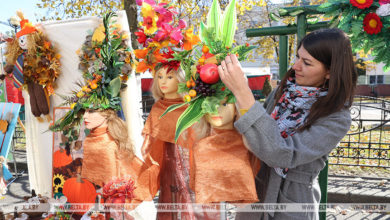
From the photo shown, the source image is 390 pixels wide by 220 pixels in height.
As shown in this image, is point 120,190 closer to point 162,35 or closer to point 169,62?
point 169,62

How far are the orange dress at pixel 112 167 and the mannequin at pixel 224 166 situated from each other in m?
0.61

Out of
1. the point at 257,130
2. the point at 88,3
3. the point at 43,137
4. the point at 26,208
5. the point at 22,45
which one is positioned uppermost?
the point at 88,3

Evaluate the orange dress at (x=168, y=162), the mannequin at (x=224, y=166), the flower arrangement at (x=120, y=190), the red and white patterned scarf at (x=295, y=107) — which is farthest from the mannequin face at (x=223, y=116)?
the flower arrangement at (x=120, y=190)

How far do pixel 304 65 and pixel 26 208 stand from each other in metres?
2.79

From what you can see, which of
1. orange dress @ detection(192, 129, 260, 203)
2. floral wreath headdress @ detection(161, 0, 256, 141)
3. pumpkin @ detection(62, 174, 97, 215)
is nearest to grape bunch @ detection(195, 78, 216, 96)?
floral wreath headdress @ detection(161, 0, 256, 141)

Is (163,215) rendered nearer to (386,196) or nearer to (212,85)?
(212,85)

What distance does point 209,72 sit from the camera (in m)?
1.19

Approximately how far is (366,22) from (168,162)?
147 cm

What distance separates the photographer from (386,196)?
3436 millimetres

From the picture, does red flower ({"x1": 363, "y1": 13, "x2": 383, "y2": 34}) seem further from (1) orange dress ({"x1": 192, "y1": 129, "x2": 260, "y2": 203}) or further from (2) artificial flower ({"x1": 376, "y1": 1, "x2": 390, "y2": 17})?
(1) orange dress ({"x1": 192, "y1": 129, "x2": 260, "y2": 203})

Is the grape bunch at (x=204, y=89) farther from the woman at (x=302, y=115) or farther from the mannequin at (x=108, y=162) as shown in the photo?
the mannequin at (x=108, y=162)

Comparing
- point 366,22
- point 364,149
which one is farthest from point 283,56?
point 364,149

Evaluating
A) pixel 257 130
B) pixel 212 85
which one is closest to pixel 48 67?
pixel 212 85

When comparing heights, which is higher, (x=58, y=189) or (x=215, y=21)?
(x=215, y=21)
